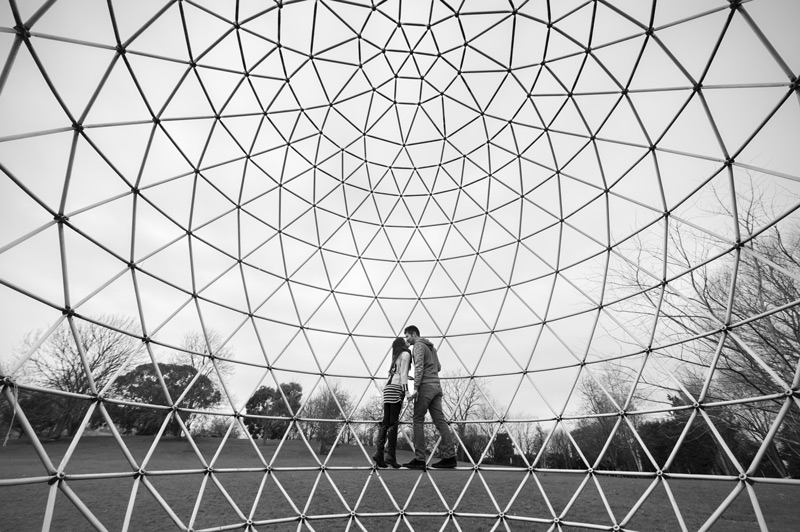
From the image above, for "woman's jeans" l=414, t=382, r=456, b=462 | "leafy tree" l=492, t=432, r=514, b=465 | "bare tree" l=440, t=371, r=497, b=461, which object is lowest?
"leafy tree" l=492, t=432, r=514, b=465

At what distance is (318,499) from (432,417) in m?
6.88

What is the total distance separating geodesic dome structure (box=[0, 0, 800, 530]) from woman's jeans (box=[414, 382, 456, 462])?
3.75 m

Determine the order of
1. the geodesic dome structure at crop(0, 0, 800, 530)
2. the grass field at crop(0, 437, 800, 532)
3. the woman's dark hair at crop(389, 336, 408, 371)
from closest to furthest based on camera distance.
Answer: the geodesic dome structure at crop(0, 0, 800, 530) → the woman's dark hair at crop(389, 336, 408, 371) → the grass field at crop(0, 437, 800, 532)

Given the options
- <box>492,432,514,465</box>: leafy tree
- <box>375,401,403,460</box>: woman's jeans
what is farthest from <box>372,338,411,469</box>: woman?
<box>492,432,514,465</box>: leafy tree

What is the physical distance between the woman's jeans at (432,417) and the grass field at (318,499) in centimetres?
402

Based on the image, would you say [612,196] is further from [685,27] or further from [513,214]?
[685,27]

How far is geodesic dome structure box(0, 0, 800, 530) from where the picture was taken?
804 centimetres

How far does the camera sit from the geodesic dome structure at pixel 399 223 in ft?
26.4

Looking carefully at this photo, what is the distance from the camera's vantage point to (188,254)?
12492 mm

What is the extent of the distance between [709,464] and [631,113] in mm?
32450

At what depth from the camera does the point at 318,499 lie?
47.2 feet

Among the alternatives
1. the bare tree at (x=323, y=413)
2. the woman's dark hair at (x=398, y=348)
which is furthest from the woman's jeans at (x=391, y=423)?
the bare tree at (x=323, y=413)

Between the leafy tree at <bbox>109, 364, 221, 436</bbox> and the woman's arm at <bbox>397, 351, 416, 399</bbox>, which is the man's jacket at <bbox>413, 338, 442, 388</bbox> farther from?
the leafy tree at <bbox>109, 364, 221, 436</bbox>

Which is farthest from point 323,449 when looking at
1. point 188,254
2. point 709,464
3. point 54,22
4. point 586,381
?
point 709,464
